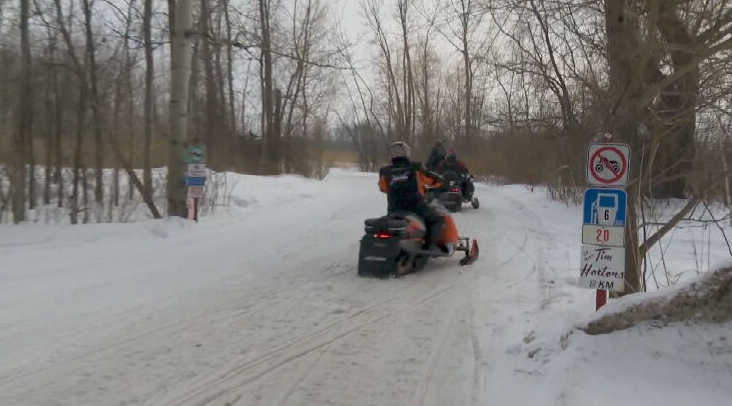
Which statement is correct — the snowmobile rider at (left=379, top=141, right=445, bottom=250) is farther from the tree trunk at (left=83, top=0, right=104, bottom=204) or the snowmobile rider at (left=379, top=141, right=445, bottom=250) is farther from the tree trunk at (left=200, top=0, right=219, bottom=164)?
the tree trunk at (left=200, top=0, right=219, bottom=164)

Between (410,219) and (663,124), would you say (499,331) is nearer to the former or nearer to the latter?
(663,124)

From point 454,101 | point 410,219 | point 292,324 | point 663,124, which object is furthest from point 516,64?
point 454,101

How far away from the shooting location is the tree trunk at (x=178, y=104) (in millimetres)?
11992

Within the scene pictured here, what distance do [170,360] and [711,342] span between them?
3.94m

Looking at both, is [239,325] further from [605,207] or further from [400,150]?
[400,150]

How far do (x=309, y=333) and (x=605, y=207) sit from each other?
9.16 feet

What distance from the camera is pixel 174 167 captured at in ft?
40.3

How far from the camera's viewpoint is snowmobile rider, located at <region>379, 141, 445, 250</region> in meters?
8.73

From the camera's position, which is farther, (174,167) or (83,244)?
(174,167)

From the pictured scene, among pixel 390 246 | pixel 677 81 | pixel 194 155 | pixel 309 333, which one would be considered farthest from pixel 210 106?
pixel 677 81

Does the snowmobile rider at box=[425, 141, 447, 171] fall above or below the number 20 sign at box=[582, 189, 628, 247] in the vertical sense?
above

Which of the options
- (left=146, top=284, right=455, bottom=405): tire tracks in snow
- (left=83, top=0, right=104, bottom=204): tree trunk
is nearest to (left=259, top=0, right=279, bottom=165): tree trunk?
(left=83, top=0, right=104, bottom=204): tree trunk

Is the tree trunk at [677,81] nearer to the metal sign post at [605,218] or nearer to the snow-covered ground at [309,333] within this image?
the metal sign post at [605,218]

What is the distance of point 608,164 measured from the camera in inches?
192
